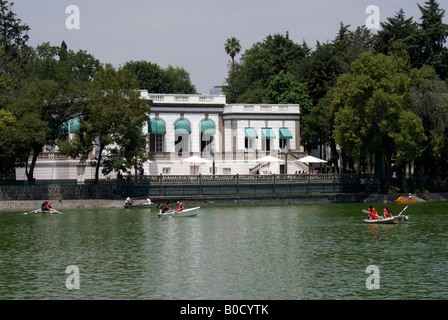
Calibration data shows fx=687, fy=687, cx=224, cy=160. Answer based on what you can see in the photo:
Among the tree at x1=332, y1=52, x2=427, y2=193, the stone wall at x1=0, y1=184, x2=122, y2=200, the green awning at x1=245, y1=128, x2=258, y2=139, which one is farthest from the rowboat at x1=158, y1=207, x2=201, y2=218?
the green awning at x1=245, y1=128, x2=258, y2=139

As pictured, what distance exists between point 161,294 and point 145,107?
1714 inches

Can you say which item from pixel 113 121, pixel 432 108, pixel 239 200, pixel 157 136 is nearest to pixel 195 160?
pixel 239 200

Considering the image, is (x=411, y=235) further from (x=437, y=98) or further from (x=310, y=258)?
(x=437, y=98)

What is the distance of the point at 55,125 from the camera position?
67375 millimetres

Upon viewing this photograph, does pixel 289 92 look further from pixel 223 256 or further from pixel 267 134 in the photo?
pixel 223 256

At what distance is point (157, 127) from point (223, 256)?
1927 inches

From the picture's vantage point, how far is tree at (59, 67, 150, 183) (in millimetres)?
65438

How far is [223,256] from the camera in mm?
35750

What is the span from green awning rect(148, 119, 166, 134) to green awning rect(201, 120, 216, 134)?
5.16 meters

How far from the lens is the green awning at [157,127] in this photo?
82544mm

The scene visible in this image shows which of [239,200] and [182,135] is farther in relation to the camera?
[182,135]

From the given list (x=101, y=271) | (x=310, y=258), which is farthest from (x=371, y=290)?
(x=101, y=271)

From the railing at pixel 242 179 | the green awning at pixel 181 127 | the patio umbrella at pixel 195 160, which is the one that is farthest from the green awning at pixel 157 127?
the railing at pixel 242 179

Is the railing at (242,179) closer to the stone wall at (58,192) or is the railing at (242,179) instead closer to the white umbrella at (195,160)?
the stone wall at (58,192)
